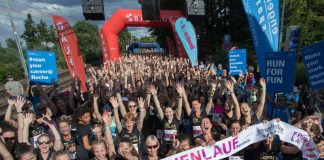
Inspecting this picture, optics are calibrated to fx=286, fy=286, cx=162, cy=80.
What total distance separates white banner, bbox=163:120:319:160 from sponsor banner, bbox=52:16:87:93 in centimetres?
482

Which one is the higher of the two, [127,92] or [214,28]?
[214,28]

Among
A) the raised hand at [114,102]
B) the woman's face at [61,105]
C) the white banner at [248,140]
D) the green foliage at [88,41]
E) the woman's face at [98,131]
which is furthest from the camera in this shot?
the green foliage at [88,41]

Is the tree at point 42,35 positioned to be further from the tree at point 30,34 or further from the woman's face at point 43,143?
the woman's face at point 43,143

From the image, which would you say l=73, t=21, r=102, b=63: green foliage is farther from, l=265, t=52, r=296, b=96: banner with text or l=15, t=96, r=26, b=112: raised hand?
l=15, t=96, r=26, b=112: raised hand

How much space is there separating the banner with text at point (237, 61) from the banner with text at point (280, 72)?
7.41ft

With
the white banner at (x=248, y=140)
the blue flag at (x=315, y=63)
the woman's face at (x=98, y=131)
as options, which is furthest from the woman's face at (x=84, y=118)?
the blue flag at (x=315, y=63)

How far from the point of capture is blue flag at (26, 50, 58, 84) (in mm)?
6578

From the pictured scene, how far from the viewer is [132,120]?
426 centimetres

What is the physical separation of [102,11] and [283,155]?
15.3ft

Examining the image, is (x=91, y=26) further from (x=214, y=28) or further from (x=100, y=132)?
(x=100, y=132)

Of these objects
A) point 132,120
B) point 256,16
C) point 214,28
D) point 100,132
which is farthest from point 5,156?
point 214,28

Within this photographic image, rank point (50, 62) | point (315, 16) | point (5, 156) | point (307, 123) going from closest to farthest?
point (5, 156) < point (307, 123) < point (50, 62) < point (315, 16)

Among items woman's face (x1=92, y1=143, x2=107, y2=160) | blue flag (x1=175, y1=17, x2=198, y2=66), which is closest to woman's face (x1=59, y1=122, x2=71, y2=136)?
woman's face (x1=92, y1=143, x2=107, y2=160)

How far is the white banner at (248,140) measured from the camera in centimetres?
359
